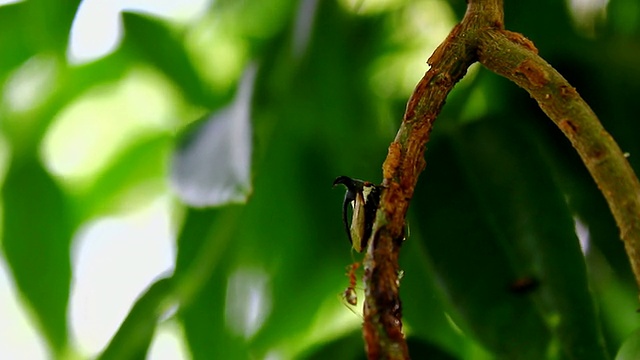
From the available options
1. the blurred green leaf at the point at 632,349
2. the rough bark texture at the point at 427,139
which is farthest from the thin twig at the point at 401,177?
the blurred green leaf at the point at 632,349

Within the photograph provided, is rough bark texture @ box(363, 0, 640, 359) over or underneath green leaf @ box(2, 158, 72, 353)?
over

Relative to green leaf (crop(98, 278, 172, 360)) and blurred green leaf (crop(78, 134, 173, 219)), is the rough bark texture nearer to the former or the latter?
green leaf (crop(98, 278, 172, 360))

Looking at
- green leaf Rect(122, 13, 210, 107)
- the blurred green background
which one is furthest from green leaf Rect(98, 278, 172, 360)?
green leaf Rect(122, 13, 210, 107)

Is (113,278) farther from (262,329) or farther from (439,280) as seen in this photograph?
(439,280)

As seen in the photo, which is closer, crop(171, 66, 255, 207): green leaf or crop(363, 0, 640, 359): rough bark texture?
crop(363, 0, 640, 359): rough bark texture

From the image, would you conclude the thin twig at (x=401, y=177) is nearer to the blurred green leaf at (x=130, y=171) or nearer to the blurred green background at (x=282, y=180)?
the blurred green background at (x=282, y=180)

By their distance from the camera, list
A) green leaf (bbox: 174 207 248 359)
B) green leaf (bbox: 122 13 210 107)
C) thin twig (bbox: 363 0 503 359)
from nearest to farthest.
A: thin twig (bbox: 363 0 503 359) → green leaf (bbox: 174 207 248 359) → green leaf (bbox: 122 13 210 107)

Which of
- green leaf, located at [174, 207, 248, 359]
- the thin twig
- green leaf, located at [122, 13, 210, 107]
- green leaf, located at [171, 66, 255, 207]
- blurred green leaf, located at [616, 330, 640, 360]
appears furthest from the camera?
green leaf, located at [122, 13, 210, 107]
